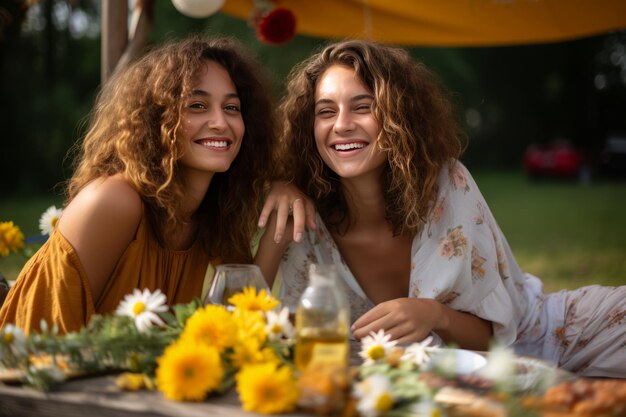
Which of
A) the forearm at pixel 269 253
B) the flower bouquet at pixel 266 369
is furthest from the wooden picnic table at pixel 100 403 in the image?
the forearm at pixel 269 253

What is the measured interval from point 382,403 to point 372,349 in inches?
12.3

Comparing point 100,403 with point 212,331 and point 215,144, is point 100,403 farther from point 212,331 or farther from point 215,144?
point 215,144

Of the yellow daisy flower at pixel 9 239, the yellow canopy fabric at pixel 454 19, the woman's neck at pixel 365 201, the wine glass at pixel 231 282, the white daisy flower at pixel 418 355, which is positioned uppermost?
the yellow canopy fabric at pixel 454 19

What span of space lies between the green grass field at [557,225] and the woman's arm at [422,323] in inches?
171

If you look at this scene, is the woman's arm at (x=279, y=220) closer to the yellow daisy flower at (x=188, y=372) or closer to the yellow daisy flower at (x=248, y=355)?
the yellow daisy flower at (x=248, y=355)

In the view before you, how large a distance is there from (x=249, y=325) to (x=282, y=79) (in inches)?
225

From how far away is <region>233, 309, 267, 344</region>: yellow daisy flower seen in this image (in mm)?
1432

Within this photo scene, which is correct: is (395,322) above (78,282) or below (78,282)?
below

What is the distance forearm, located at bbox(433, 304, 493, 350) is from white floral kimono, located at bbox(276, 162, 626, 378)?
32 mm

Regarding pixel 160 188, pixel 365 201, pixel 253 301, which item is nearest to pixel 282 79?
pixel 365 201

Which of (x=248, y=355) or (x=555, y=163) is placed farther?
(x=555, y=163)

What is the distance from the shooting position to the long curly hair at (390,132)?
8.27ft

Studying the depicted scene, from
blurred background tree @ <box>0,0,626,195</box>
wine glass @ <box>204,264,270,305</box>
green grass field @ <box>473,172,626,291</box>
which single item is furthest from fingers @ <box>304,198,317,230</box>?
blurred background tree @ <box>0,0,626,195</box>

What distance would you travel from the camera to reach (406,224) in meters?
2.53
